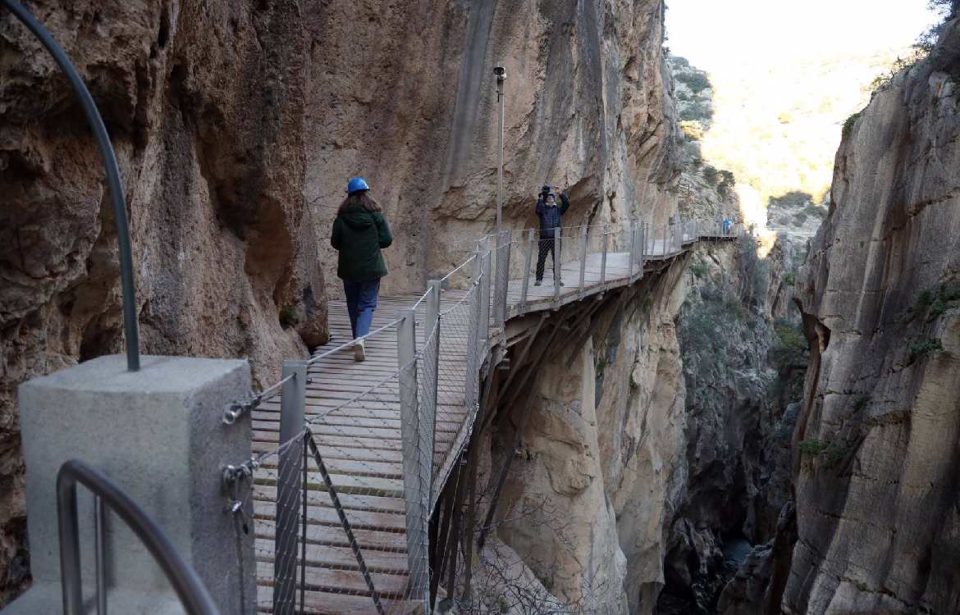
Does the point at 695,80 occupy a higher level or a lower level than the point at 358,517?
higher

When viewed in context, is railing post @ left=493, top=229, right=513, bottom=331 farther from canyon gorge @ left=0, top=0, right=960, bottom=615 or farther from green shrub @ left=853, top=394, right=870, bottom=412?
green shrub @ left=853, top=394, right=870, bottom=412

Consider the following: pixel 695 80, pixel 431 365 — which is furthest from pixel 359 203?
pixel 695 80

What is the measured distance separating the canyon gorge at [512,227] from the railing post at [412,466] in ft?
4.67

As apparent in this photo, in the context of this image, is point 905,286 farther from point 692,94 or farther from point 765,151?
point 692,94

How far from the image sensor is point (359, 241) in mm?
6555

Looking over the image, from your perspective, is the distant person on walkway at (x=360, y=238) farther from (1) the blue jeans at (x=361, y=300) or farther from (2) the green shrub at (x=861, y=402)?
(2) the green shrub at (x=861, y=402)

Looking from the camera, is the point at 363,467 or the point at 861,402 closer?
the point at 363,467

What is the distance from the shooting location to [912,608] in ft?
30.1

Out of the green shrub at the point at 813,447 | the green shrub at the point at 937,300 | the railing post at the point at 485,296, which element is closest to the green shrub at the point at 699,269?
the green shrub at the point at 813,447

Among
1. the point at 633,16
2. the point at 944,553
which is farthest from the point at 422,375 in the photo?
the point at 633,16

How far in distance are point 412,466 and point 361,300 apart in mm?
3511

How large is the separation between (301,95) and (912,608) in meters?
9.69

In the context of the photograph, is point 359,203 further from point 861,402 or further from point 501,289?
point 861,402

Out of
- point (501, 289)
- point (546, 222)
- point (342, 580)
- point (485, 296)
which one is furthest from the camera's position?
point (546, 222)
